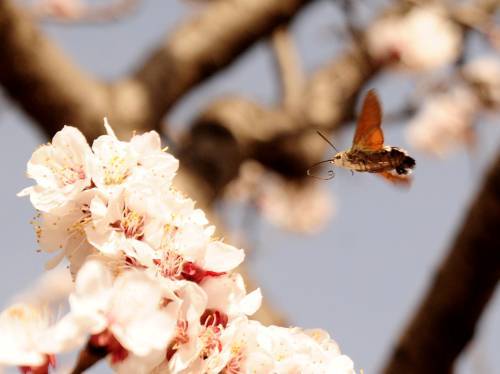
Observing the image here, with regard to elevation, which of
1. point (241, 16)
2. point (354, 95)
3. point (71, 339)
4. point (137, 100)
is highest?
point (354, 95)

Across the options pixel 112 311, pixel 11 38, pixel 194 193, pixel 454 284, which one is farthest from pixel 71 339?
pixel 11 38

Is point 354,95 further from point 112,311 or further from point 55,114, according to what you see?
point 112,311

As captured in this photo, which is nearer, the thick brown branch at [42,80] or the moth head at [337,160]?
the moth head at [337,160]

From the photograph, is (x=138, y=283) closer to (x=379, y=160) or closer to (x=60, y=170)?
(x=60, y=170)

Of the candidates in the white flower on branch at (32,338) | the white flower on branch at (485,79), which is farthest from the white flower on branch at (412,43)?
the white flower on branch at (32,338)

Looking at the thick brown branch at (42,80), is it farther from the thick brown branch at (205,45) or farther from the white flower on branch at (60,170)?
the white flower on branch at (60,170)
